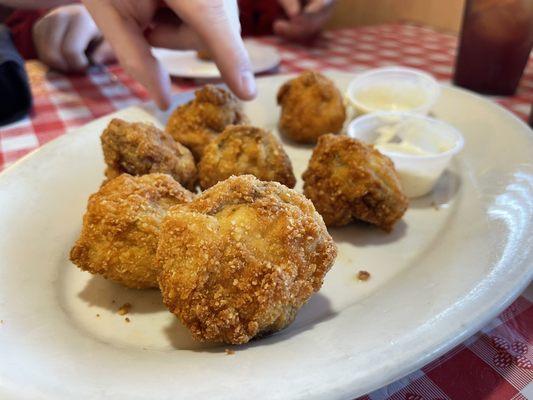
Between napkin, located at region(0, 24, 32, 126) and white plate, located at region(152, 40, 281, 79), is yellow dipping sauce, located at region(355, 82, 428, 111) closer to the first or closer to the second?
white plate, located at region(152, 40, 281, 79)

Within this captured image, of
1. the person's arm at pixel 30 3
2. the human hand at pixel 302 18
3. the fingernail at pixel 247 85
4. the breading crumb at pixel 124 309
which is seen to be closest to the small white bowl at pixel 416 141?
the fingernail at pixel 247 85

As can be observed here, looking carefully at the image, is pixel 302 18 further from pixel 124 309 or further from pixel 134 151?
pixel 124 309

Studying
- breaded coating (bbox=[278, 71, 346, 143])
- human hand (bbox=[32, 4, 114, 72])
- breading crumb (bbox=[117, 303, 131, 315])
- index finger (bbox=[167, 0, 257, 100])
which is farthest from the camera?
human hand (bbox=[32, 4, 114, 72])

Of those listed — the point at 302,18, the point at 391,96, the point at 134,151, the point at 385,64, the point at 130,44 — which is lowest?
the point at 385,64

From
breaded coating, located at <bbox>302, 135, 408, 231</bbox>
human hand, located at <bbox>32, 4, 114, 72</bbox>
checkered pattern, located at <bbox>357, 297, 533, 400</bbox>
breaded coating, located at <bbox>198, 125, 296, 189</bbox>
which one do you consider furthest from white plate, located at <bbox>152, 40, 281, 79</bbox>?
checkered pattern, located at <bbox>357, 297, 533, 400</bbox>

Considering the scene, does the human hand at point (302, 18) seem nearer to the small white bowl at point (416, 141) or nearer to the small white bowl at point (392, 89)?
the small white bowl at point (392, 89)

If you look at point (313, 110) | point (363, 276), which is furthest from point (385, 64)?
point (363, 276)
